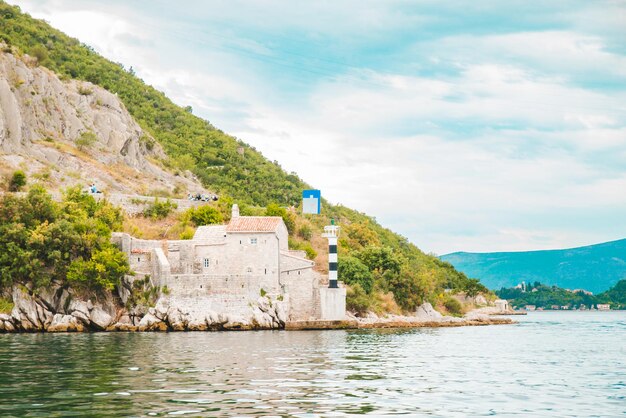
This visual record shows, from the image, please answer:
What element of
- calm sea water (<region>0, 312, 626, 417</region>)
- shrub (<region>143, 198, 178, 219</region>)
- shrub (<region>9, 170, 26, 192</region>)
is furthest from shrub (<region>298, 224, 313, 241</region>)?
calm sea water (<region>0, 312, 626, 417</region>)

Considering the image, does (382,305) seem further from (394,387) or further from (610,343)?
(394,387)

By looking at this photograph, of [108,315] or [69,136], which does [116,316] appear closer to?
[108,315]

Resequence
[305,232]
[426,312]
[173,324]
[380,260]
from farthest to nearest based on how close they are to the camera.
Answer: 1. [305,232]
2. [426,312]
3. [380,260]
4. [173,324]

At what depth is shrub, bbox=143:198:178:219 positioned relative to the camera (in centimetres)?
7300

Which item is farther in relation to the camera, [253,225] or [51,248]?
[253,225]

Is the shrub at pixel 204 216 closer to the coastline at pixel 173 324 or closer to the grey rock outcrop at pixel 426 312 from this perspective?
the coastline at pixel 173 324

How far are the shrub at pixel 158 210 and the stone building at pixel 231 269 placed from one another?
1325cm

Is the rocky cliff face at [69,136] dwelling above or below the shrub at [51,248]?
above

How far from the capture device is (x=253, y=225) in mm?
58250

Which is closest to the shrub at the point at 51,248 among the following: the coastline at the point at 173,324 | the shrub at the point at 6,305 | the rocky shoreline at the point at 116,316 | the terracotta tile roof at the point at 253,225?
the shrub at the point at 6,305

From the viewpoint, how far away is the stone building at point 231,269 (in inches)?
2149

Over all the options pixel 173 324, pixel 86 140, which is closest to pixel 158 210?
pixel 86 140

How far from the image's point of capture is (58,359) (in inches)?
1174

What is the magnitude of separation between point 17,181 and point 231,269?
21533 millimetres
